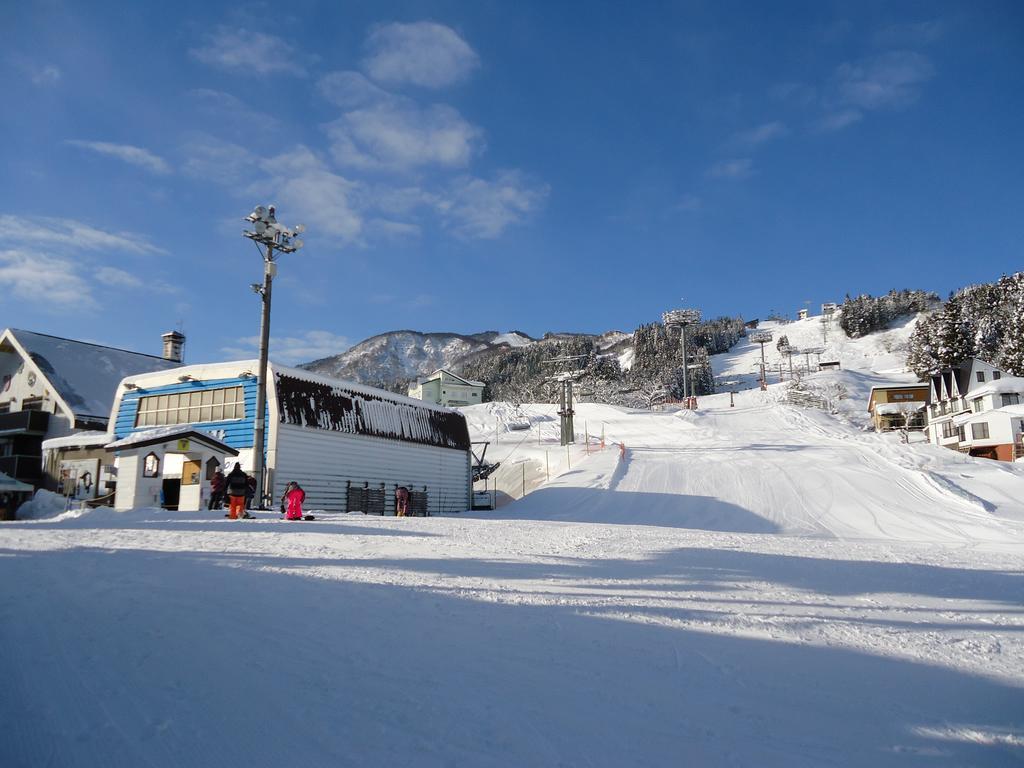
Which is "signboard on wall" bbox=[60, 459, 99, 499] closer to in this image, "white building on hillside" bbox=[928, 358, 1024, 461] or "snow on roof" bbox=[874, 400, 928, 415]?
"white building on hillside" bbox=[928, 358, 1024, 461]

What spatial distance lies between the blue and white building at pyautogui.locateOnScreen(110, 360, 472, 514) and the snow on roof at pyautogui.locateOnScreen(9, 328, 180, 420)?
9726 millimetres

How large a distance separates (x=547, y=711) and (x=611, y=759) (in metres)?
0.64

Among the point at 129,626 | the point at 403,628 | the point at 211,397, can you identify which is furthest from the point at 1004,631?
the point at 211,397

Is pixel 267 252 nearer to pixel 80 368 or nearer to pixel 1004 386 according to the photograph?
pixel 80 368

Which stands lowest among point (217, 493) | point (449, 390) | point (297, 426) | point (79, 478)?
point (217, 493)

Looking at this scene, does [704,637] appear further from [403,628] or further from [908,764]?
[403,628]

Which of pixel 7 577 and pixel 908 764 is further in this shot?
pixel 7 577

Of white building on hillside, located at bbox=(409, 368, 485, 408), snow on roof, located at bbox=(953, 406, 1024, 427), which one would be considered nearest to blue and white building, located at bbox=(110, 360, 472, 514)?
snow on roof, located at bbox=(953, 406, 1024, 427)

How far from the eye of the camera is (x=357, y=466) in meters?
24.0

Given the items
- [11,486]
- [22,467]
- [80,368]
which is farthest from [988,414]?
[22,467]

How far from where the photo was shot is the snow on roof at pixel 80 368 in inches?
1276

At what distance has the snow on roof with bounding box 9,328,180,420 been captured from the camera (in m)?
32.4

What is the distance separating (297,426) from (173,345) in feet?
89.4

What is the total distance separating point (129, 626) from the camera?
5.33 metres
